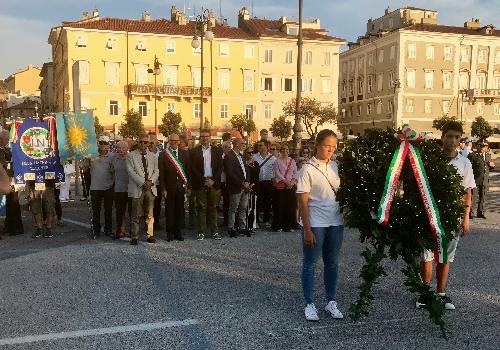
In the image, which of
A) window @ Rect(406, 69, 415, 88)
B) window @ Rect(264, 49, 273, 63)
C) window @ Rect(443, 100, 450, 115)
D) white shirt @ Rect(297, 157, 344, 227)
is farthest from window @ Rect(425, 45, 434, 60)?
white shirt @ Rect(297, 157, 344, 227)

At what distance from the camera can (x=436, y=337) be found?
14.9ft

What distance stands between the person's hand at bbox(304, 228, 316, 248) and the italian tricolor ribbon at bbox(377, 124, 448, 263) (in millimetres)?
659

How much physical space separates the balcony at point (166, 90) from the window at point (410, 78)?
2377cm

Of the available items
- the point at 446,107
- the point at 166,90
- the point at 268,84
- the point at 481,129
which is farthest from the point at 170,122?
the point at 446,107

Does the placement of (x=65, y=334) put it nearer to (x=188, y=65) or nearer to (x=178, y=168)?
(x=178, y=168)

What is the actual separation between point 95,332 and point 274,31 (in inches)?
2247

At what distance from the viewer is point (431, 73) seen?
200 ft

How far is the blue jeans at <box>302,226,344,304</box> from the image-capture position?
4965 millimetres

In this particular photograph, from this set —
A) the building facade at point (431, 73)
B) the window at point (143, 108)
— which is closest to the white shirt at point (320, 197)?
the window at point (143, 108)

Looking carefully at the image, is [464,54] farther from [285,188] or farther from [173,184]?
[173,184]

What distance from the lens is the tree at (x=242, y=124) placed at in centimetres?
5116

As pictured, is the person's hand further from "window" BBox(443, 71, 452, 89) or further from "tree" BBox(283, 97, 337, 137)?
"window" BBox(443, 71, 452, 89)

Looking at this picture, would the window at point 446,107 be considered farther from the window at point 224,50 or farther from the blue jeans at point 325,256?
the blue jeans at point 325,256

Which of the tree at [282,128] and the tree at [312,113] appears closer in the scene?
the tree at [312,113]
